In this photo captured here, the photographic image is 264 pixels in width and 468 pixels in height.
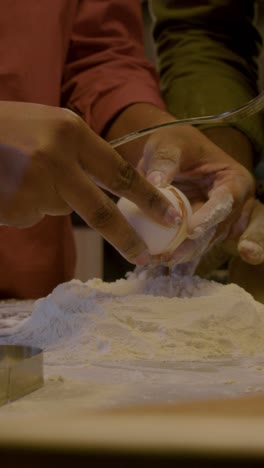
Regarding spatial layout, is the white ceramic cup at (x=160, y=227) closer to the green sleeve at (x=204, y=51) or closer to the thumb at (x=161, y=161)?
the thumb at (x=161, y=161)

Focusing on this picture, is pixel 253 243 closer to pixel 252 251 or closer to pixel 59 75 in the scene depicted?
pixel 252 251

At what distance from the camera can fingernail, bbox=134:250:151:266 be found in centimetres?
72

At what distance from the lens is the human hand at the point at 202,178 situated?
85 centimetres

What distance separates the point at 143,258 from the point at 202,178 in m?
0.29

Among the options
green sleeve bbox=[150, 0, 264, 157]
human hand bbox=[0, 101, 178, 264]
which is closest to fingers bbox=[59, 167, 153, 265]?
human hand bbox=[0, 101, 178, 264]

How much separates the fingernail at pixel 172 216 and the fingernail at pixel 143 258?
4cm

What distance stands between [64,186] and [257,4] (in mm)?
830

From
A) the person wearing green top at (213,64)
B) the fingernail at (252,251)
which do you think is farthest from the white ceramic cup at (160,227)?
the person wearing green top at (213,64)

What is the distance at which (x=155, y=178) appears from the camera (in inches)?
32.7

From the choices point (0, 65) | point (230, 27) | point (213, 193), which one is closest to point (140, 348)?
point (213, 193)

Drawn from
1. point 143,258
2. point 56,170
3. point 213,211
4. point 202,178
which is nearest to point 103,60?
point 202,178

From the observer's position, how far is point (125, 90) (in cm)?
106

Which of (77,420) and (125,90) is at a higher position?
(77,420)

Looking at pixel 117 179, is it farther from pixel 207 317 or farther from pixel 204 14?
pixel 204 14
